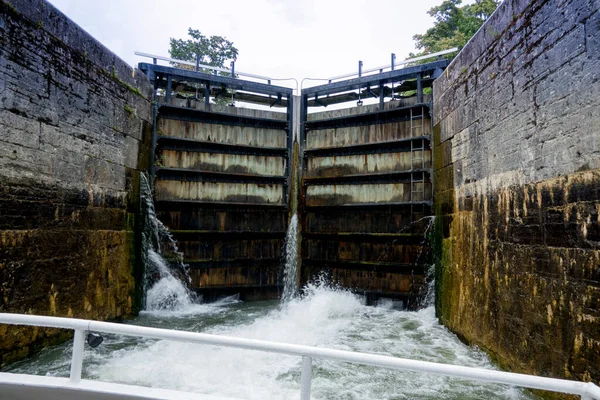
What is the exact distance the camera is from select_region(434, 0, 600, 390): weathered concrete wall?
9.82 feet

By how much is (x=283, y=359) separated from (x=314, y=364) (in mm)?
356

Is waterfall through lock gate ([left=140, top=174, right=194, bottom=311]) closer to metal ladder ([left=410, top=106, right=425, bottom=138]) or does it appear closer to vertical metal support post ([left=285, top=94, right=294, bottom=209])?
vertical metal support post ([left=285, top=94, right=294, bottom=209])

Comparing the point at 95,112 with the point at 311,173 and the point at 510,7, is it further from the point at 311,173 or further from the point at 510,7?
the point at 510,7

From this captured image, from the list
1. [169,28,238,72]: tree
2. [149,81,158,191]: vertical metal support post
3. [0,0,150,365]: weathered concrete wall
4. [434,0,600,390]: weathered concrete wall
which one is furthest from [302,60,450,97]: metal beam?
[169,28,238,72]: tree

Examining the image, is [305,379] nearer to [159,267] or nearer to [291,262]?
[159,267]

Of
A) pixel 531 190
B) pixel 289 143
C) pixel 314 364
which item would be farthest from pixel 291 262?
pixel 531 190

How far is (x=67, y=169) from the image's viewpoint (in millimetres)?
5117

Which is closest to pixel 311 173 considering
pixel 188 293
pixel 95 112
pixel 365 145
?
pixel 365 145

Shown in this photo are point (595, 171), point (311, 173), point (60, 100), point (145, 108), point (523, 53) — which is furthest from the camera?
point (311, 173)

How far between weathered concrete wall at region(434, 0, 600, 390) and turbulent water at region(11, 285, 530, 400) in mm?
582

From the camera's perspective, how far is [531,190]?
3721 millimetres

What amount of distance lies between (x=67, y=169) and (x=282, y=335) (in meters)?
3.65

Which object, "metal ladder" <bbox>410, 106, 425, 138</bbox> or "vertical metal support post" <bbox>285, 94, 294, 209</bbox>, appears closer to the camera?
→ "metal ladder" <bbox>410, 106, 425, 138</bbox>

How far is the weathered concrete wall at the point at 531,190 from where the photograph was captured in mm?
2994
